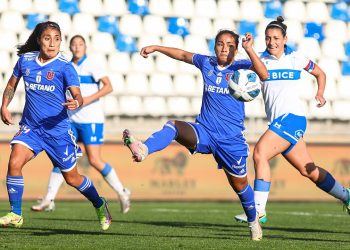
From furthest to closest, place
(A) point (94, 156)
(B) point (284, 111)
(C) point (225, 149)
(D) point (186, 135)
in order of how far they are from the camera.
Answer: (A) point (94, 156) → (B) point (284, 111) → (C) point (225, 149) → (D) point (186, 135)

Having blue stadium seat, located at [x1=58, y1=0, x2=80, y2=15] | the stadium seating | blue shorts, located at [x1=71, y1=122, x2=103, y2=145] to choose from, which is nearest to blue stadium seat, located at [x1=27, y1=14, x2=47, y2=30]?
the stadium seating

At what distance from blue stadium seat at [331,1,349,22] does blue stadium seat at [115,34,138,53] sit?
4935mm

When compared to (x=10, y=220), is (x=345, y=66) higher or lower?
higher

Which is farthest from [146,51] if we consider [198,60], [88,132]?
[88,132]

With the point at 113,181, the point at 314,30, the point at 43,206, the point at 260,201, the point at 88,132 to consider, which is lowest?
the point at 43,206

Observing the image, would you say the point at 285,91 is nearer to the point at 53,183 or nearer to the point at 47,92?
the point at 47,92

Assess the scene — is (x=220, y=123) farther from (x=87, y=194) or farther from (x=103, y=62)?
(x=103, y=62)

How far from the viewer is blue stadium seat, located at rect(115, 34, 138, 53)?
1917 cm

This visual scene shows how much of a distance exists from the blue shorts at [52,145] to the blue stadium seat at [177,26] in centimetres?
1073

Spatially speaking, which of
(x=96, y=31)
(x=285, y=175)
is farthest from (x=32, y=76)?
(x=96, y=31)

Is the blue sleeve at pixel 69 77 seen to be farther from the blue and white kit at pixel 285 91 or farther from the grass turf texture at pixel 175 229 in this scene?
the blue and white kit at pixel 285 91

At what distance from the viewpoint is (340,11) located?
832 inches

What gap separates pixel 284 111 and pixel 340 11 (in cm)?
1126

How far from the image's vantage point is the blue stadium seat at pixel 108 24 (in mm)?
19188
